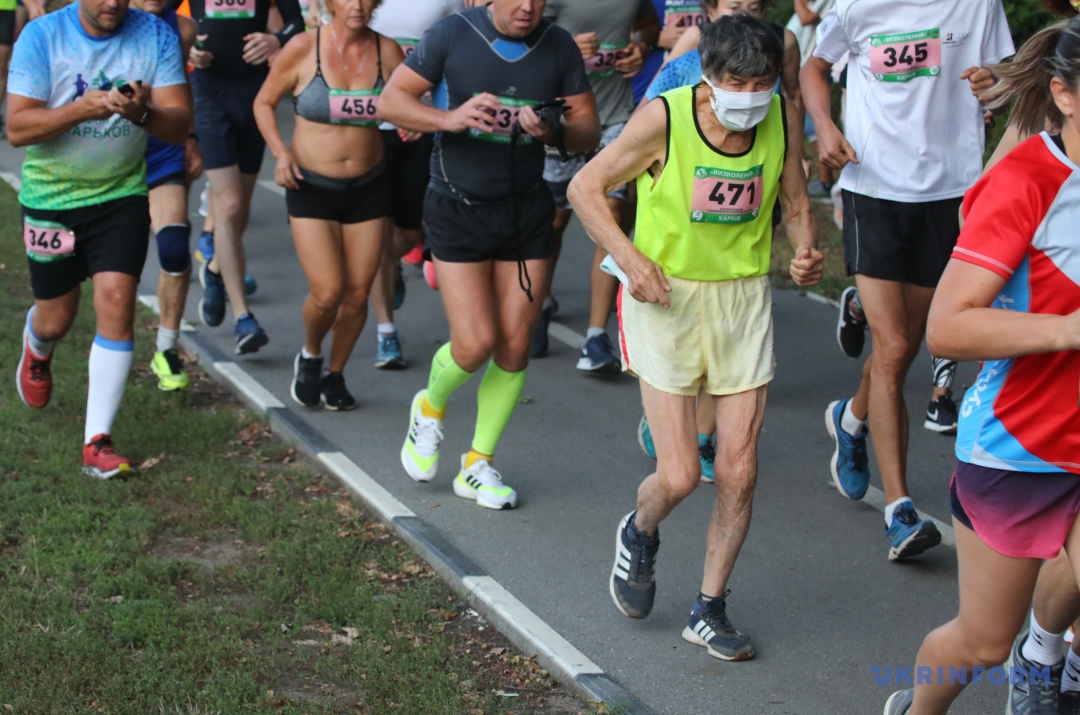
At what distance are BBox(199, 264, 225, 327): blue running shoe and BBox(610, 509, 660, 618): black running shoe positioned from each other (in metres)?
4.75

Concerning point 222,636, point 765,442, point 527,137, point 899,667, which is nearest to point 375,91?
point 527,137

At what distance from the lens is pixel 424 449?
5789 mm

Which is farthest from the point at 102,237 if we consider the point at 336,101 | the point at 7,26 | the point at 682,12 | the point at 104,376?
the point at 7,26

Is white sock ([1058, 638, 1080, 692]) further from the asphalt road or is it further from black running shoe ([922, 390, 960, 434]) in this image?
black running shoe ([922, 390, 960, 434])

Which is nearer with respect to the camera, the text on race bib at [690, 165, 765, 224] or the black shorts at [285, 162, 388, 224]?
the text on race bib at [690, 165, 765, 224]

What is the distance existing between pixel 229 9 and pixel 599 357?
3.37 m

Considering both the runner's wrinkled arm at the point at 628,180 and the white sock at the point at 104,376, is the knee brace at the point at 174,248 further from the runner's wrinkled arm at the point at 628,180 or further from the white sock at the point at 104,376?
the runner's wrinkled arm at the point at 628,180

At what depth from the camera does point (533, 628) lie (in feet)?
14.4

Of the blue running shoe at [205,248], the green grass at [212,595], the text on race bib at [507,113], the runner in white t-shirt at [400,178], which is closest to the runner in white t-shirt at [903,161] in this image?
the text on race bib at [507,113]

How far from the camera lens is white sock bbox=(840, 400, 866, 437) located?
18.5ft

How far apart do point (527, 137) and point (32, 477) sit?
9.01 ft

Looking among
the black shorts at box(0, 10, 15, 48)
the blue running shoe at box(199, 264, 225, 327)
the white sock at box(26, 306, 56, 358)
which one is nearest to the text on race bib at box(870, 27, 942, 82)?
the white sock at box(26, 306, 56, 358)

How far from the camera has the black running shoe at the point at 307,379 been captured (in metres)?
7.02

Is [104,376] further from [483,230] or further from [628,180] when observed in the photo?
[628,180]
